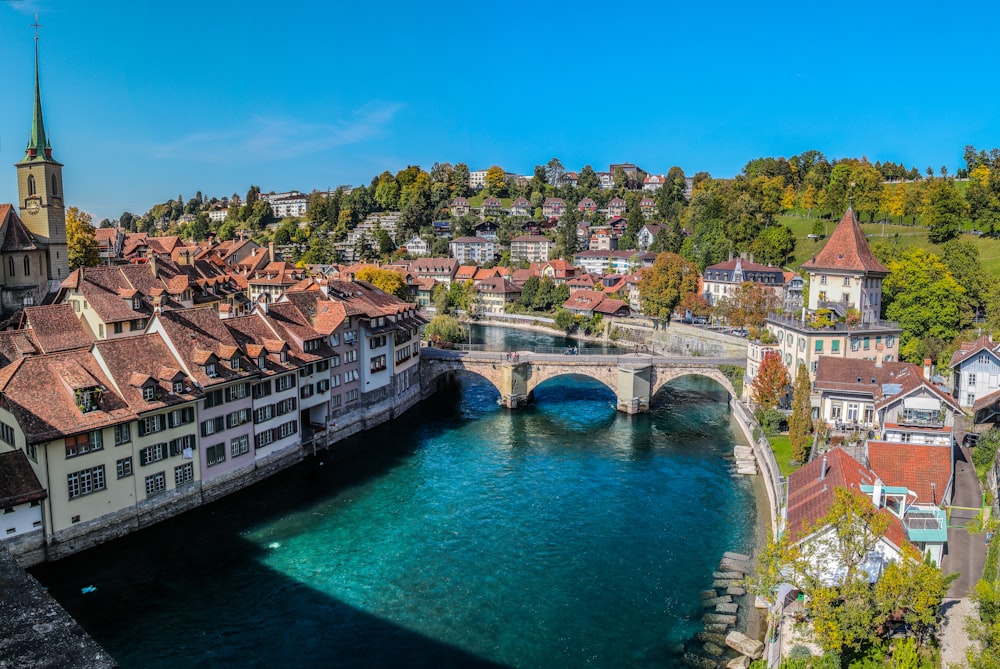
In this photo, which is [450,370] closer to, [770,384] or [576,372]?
[576,372]

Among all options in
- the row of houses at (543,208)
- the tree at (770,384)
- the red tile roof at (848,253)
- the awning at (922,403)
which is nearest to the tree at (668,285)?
the red tile roof at (848,253)

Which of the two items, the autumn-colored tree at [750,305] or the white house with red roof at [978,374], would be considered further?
the autumn-colored tree at [750,305]

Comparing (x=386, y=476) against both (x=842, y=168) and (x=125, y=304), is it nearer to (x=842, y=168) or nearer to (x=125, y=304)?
(x=125, y=304)

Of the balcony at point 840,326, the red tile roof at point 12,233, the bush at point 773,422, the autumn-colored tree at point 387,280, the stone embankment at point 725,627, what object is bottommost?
the stone embankment at point 725,627

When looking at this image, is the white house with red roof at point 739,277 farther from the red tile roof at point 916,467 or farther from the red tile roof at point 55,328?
the red tile roof at point 55,328

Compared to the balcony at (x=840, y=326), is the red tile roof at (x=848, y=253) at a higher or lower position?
higher

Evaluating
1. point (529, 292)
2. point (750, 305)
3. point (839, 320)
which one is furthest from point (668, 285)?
point (839, 320)
